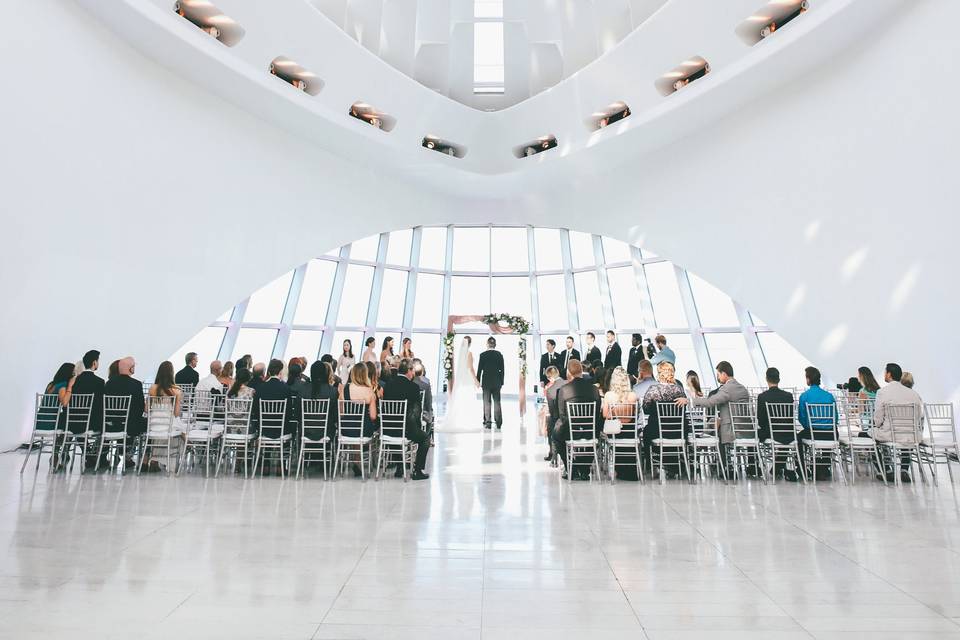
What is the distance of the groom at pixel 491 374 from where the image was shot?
10.8 m

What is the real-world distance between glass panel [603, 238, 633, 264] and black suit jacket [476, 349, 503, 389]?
5.99 meters

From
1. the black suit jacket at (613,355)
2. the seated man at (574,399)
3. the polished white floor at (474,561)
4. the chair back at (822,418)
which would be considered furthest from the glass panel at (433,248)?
the chair back at (822,418)

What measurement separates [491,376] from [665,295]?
606 cm

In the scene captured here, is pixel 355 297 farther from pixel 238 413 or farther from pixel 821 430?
pixel 821 430

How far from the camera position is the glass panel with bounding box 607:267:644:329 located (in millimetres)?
15156

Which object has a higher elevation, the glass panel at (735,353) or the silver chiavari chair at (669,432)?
the glass panel at (735,353)

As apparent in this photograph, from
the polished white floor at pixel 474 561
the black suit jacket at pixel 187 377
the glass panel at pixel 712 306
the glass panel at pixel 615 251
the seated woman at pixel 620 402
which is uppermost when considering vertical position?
the glass panel at pixel 615 251

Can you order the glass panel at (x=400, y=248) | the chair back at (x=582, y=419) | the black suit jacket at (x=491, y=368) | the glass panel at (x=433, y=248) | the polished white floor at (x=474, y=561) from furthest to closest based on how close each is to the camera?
the glass panel at (x=433, y=248), the glass panel at (x=400, y=248), the black suit jacket at (x=491, y=368), the chair back at (x=582, y=419), the polished white floor at (x=474, y=561)

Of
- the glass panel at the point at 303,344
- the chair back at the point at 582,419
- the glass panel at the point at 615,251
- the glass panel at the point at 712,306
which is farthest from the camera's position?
the glass panel at the point at 615,251

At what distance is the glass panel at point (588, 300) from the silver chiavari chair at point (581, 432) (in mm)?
9945

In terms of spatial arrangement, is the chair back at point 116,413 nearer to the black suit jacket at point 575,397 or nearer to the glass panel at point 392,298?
the black suit jacket at point 575,397

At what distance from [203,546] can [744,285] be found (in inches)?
392

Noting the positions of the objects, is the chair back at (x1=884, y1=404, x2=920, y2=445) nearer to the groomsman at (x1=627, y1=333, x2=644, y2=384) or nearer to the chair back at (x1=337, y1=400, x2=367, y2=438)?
the groomsman at (x1=627, y1=333, x2=644, y2=384)

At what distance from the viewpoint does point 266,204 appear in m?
11.4
